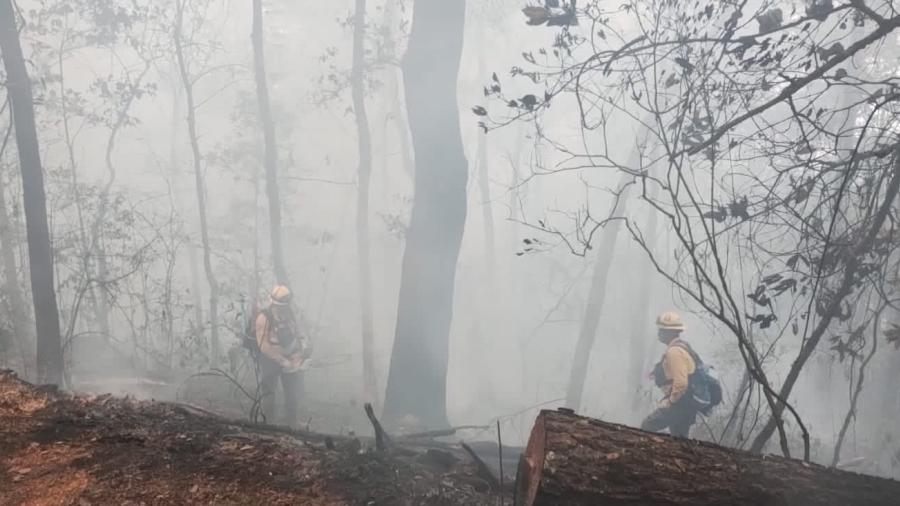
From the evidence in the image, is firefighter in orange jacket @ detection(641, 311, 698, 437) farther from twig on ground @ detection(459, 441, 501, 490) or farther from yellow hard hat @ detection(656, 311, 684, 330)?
twig on ground @ detection(459, 441, 501, 490)

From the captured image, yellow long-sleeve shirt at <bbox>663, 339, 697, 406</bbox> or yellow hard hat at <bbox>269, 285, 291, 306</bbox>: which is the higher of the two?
yellow hard hat at <bbox>269, 285, 291, 306</bbox>

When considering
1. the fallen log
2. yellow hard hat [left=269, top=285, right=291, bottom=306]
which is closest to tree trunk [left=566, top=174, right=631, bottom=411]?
yellow hard hat [left=269, top=285, right=291, bottom=306]

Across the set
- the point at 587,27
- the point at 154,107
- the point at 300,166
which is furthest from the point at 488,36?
the point at 154,107

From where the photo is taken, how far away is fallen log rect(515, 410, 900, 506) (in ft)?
8.07

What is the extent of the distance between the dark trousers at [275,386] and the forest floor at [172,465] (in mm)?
4092

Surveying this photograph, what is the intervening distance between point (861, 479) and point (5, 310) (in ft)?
43.8

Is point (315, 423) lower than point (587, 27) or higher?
lower

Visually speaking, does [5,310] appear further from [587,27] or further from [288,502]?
[587,27]

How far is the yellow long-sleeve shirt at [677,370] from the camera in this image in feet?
19.5

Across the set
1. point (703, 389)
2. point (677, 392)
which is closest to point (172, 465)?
point (677, 392)

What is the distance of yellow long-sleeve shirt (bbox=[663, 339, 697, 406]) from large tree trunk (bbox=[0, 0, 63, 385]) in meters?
7.37

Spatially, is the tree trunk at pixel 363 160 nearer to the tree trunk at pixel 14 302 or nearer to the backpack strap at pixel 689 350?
the tree trunk at pixel 14 302

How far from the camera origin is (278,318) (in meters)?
7.80

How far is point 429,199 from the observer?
27.3 ft
